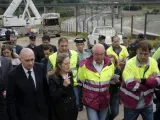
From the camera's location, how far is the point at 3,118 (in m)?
4.46

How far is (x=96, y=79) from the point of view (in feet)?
16.3

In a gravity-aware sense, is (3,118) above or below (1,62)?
below

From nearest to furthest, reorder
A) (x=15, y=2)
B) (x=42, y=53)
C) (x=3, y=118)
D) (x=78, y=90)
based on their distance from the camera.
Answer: (x=3, y=118) < (x=78, y=90) < (x=42, y=53) < (x=15, y=2)

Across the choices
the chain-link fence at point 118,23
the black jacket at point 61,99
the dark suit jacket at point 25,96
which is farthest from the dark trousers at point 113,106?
the chain-link fence at point 118,23

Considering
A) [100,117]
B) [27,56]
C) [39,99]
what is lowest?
[100,117]

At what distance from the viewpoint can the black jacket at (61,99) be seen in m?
4.46

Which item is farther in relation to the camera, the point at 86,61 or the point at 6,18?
the point at 6,18

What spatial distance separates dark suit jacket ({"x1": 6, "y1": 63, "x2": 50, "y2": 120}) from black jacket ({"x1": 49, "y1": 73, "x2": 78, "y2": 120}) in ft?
0.46

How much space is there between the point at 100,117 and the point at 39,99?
Result: 1.30 meters

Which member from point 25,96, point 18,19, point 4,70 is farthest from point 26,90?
point 18,19

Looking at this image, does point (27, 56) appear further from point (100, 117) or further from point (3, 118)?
point (100, 117)

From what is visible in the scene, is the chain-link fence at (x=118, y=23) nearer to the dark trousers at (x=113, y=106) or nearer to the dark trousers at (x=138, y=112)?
the dark trousers at (x=113, y=106)

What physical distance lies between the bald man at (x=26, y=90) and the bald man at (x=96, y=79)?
0.89m

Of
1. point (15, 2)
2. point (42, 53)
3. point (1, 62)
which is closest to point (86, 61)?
point (1, 62)
